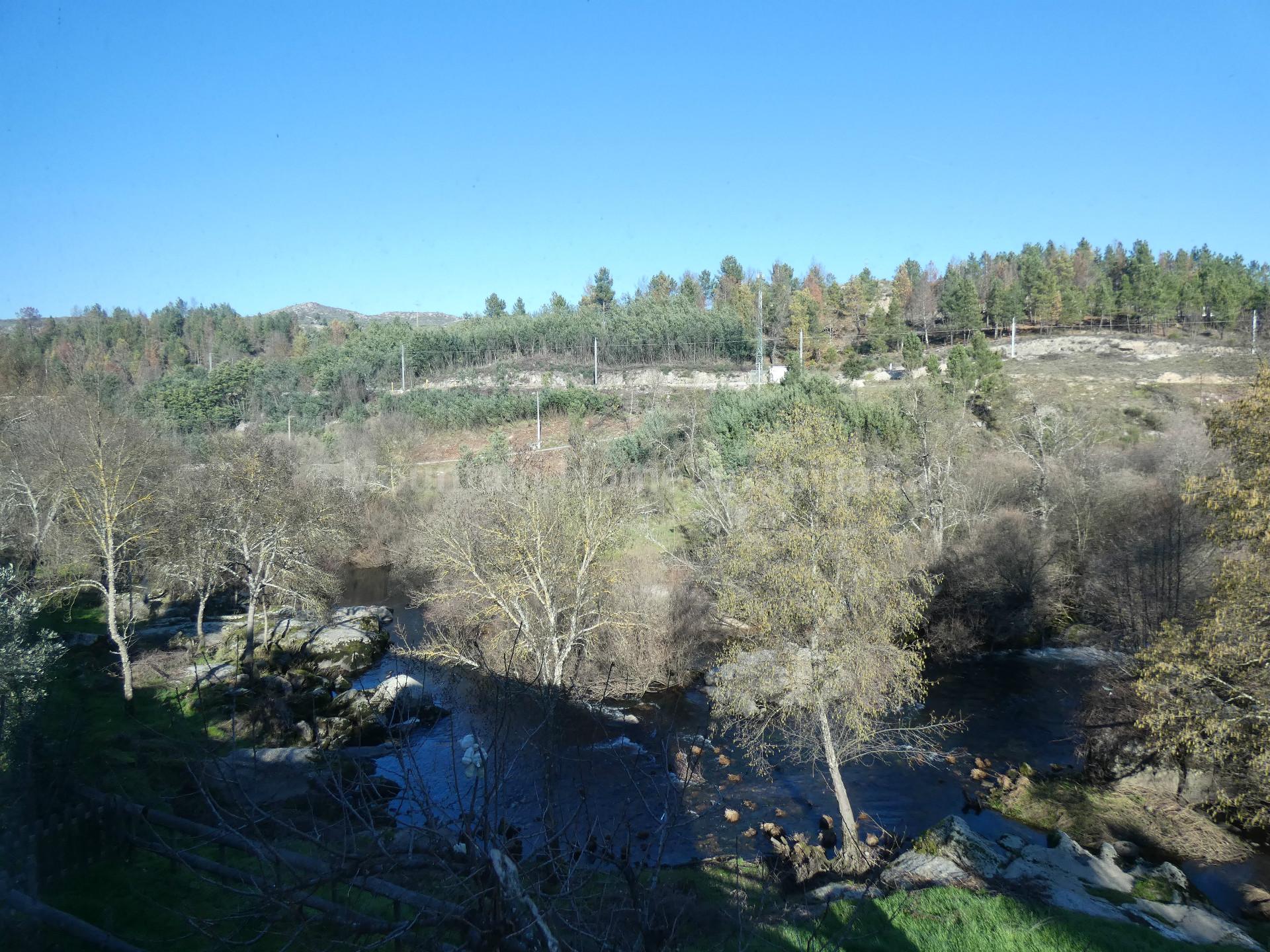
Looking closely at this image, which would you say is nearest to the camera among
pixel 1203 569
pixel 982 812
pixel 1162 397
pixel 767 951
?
pixel 767 951

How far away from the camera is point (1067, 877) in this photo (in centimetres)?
1134

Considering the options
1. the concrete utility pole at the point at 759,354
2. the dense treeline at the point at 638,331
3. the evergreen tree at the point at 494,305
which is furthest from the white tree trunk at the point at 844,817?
the evergreen tree at the point at 494,305

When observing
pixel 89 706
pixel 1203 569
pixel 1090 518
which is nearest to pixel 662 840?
pixel 89 706

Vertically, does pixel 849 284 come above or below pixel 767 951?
above

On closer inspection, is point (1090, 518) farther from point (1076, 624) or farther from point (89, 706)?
point (89, 706)

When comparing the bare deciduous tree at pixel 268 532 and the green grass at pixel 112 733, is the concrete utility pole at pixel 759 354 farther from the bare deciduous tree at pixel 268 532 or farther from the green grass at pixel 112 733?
the green grass at pixel 112 733

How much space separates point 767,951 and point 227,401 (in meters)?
57.9

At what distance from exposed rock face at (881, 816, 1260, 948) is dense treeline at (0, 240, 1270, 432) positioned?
46965 millimetres

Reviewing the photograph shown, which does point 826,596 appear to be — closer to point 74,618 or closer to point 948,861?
point 948,861

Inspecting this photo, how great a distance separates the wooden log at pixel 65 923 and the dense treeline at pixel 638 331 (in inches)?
1715

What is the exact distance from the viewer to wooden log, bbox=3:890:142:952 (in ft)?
23.1

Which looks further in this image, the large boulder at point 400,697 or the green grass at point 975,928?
the large boulder at point 400,697

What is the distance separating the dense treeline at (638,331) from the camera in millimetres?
55656

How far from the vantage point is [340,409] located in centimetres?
5959
